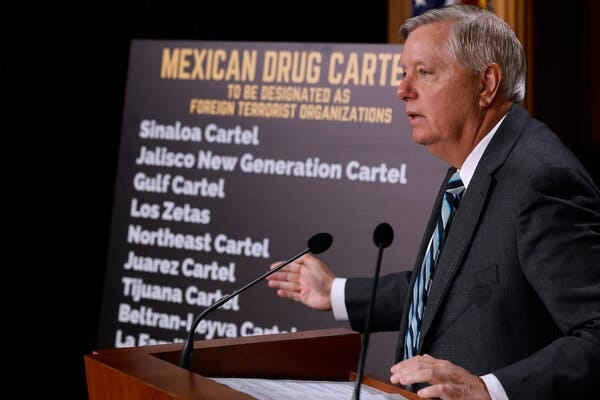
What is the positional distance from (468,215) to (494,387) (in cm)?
44

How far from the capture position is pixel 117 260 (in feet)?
12.4

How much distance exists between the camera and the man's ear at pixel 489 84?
6.51 feet

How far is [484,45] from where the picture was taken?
1984mm

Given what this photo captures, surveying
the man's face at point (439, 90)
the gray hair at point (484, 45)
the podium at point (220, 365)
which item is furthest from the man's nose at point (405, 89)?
the podium at point (220, 365)

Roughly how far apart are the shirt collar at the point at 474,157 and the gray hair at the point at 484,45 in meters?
0.10

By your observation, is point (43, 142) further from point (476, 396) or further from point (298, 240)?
point (476, 396)

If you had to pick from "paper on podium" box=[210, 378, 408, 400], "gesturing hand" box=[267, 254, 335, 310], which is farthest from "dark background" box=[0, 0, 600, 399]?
"paper on podium" box=[210, 378, 408, 400]

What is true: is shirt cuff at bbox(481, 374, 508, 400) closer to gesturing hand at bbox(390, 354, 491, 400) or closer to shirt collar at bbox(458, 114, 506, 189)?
gesturing hand at bbox(390, 354, 491, 400)

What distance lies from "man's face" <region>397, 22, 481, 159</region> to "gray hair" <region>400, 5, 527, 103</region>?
20 millimetres

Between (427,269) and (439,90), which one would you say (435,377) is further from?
(439,90)

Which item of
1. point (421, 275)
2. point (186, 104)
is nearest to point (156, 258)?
point (186, 104)

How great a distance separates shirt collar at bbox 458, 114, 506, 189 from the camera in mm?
2016

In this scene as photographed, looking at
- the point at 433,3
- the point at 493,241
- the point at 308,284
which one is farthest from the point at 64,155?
the point at 493,241

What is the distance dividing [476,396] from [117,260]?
250 centimetres
